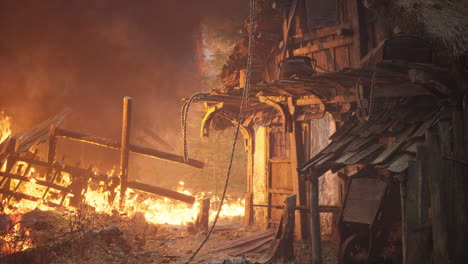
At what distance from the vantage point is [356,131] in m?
7.85

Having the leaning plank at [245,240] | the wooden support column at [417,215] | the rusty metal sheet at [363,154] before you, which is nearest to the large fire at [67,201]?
the leaning plank at [245,240]

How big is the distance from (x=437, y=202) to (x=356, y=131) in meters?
2.69

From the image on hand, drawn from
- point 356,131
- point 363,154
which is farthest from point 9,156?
point 363,154

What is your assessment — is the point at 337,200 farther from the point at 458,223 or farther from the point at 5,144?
the point at 5,144

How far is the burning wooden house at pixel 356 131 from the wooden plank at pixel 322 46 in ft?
0.10

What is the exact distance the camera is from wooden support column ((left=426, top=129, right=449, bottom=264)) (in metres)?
5.32

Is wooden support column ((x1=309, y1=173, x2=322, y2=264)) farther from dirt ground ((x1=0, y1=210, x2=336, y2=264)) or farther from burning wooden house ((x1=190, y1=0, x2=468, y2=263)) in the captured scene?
dirt ground ((x1=0, y1=210, x2=336, y2=264))

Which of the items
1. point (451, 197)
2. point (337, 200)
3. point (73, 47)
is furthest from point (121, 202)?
point (73, 47)

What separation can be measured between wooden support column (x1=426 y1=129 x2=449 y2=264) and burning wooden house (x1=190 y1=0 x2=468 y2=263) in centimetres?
2

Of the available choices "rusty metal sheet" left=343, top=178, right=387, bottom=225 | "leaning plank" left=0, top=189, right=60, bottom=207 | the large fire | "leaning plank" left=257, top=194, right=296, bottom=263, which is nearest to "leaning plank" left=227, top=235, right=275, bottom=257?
"leaning plank" left=257, top=194, right=296, bottom=263

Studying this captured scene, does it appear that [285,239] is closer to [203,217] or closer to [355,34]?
[203,217]

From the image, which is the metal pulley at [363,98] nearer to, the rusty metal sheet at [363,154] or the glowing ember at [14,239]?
the rusty metal sheet at [363,154]

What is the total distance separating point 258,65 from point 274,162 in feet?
12.1

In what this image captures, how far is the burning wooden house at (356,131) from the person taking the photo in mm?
5582
